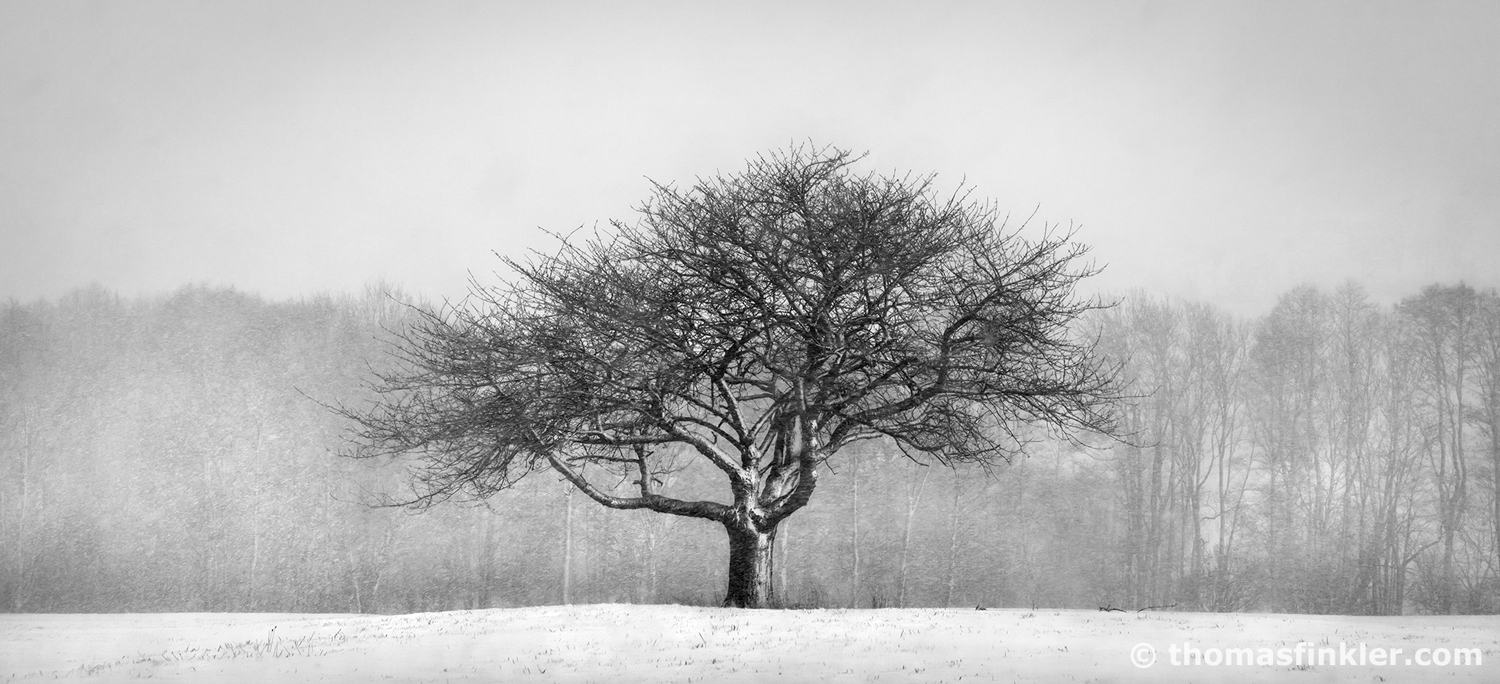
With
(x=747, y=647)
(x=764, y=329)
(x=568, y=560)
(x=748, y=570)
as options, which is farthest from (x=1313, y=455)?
(x=747, y=647)

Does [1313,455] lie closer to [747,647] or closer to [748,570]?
[748,570]

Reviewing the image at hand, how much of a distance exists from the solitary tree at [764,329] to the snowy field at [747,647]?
2.31 meters

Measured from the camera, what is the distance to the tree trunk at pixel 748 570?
Answer: 15289 millimetres

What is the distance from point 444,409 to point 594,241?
3.23 meters

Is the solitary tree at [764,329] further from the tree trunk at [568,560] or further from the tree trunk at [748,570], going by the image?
the tree trunk at [568,560]

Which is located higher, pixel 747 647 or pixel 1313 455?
pixel 1313 455

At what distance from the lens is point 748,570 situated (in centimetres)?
1538

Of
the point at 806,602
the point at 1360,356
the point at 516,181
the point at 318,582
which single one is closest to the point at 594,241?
the point at 806,602

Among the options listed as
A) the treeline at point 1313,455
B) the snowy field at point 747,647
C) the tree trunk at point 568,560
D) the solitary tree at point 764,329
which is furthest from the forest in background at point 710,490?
the snowy field at point 747,647

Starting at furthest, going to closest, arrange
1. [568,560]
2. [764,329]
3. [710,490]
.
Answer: [710,490], [568,560], [764,329]

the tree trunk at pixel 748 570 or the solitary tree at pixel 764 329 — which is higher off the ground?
the solitary tree at pixel 764 329

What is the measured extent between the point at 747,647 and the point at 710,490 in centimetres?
1817

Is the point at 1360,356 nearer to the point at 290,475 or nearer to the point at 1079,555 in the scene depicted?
the point at 1079,555

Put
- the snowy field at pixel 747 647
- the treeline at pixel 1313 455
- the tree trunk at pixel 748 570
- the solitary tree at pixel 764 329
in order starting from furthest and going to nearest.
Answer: the treeline at pixel 1313 455
the tree trunk at pixel 748 570
the solitary tree at pixel 764 329
the snowy field at pixel 747 647
